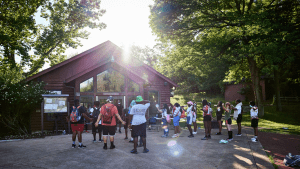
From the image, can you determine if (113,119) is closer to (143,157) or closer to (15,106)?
(143,157)

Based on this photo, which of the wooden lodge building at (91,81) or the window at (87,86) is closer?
the wooden lodge building at (91,81)

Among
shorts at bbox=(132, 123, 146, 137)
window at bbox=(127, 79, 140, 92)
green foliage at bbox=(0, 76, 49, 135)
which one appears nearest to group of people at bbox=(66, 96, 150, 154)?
shorts at bbox=(132, 123, 146, 137)

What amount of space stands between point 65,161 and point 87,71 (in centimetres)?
787

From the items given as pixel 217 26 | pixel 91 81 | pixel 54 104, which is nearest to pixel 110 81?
pixel 91 81

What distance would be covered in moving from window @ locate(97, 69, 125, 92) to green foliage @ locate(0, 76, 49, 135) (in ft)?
13.5

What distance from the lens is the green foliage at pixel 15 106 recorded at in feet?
34.4

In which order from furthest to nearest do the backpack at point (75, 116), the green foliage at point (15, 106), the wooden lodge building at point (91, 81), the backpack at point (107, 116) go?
the wooden lodge building at point (91, 81) < the green foliage at point (15, 106) < the backpack at point (75, 116) < the backpack at point (107, 116)

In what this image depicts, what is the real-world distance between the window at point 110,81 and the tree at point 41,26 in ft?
31.3

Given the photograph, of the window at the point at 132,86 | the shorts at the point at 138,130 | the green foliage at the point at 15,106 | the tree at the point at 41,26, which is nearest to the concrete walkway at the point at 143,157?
the shorts at the point at 138,130

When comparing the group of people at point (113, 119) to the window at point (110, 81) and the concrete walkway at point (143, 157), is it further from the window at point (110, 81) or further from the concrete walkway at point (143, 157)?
the window at point (110, 81)

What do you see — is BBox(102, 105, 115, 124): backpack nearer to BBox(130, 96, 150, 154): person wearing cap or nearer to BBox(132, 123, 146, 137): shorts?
BBox(130, 96, 150, 154): person wearing cap

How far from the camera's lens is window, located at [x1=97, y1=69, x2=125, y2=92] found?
13789 millimetres

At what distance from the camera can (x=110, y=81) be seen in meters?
14.0

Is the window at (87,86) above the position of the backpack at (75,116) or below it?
above
